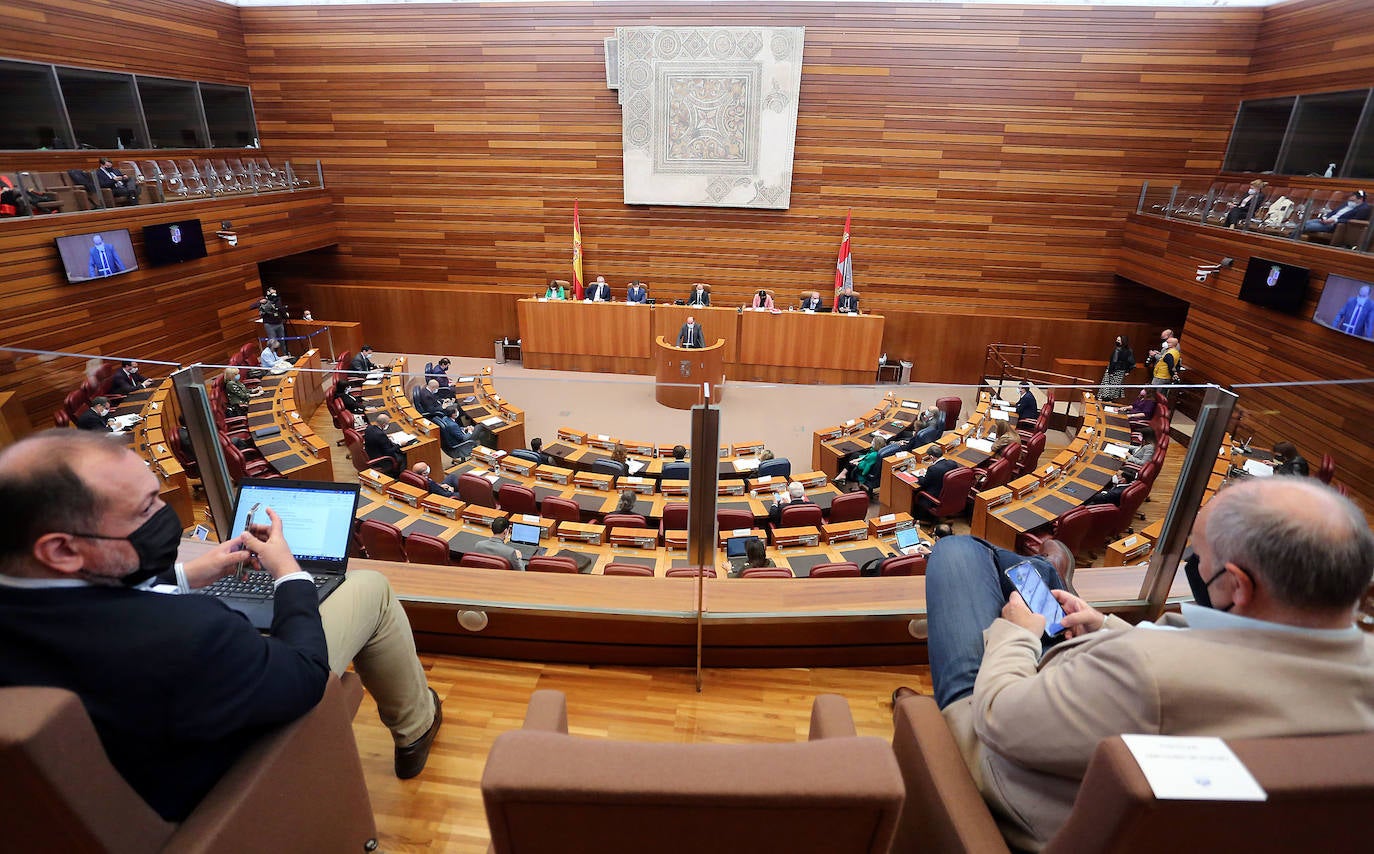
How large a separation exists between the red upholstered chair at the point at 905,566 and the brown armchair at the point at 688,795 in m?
3.45

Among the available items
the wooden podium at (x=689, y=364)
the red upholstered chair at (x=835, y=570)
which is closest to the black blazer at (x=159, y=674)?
the red upholstered chair at (x=835, y=570)

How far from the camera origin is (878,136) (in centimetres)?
1031

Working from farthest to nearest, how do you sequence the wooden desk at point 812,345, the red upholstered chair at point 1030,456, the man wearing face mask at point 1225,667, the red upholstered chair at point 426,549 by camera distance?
the wooden desk at point 812,345, the red upholstered chair at point 1030,456, the red upholstered chair at point 426,549, the man wearing face mask at point 1225,667

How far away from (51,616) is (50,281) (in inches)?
346

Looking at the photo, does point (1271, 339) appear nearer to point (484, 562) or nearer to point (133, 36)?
point (484, 562)

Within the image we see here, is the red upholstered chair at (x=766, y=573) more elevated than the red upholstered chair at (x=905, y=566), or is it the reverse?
the red upholstered chair at (x=766, y=573)

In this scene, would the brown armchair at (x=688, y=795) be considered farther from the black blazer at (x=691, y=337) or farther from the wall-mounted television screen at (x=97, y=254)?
the wall-mounted television screen at (x=97, y=254)

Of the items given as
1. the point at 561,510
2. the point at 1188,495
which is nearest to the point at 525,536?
the point at 561,510

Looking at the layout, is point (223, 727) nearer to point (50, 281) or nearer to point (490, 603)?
point (490, 603)

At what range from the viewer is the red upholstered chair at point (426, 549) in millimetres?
4461

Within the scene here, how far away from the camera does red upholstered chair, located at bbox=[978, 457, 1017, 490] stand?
605 cm

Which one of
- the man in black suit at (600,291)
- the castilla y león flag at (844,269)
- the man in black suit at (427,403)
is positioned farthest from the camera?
the man in black suit at (600,291)

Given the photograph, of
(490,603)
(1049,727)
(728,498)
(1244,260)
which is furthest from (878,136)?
(1049,727)

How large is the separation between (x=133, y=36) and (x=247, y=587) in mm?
11228
